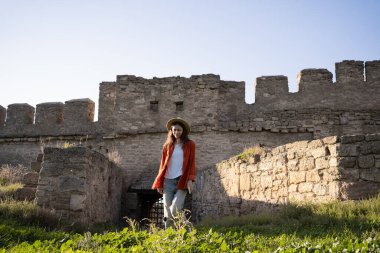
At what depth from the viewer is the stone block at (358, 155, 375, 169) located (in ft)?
18.3

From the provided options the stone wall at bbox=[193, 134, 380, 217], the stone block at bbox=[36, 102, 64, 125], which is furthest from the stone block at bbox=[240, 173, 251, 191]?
the stone block at bbox=[36, 102, 64, 125]

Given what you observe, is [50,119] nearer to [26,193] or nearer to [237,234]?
[26,193]

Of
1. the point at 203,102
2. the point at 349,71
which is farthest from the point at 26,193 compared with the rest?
the point at 349,71

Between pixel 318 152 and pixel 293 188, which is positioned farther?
pixel 293 188

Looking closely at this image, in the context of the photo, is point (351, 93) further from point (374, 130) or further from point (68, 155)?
point (68, 155)

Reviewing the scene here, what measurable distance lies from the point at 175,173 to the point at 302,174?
2.16m

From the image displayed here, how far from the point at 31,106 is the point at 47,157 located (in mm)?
8308

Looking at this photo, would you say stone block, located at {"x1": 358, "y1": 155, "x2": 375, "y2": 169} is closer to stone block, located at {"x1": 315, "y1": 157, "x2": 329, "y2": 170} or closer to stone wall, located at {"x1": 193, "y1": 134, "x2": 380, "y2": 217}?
stone wall, located at {"x1": 193, "y1": 134, "x2": 380, "y2": 217}

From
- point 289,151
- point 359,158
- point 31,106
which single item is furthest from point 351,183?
point 31,106

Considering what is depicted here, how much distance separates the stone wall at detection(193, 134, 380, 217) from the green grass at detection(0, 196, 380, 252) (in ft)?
1.25

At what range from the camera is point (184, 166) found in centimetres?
574

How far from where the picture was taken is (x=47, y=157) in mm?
7508

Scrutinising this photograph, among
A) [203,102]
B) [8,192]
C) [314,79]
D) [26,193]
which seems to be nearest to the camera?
[8,192]

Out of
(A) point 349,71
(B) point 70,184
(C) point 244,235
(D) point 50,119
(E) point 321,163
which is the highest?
(A) point 349,71
